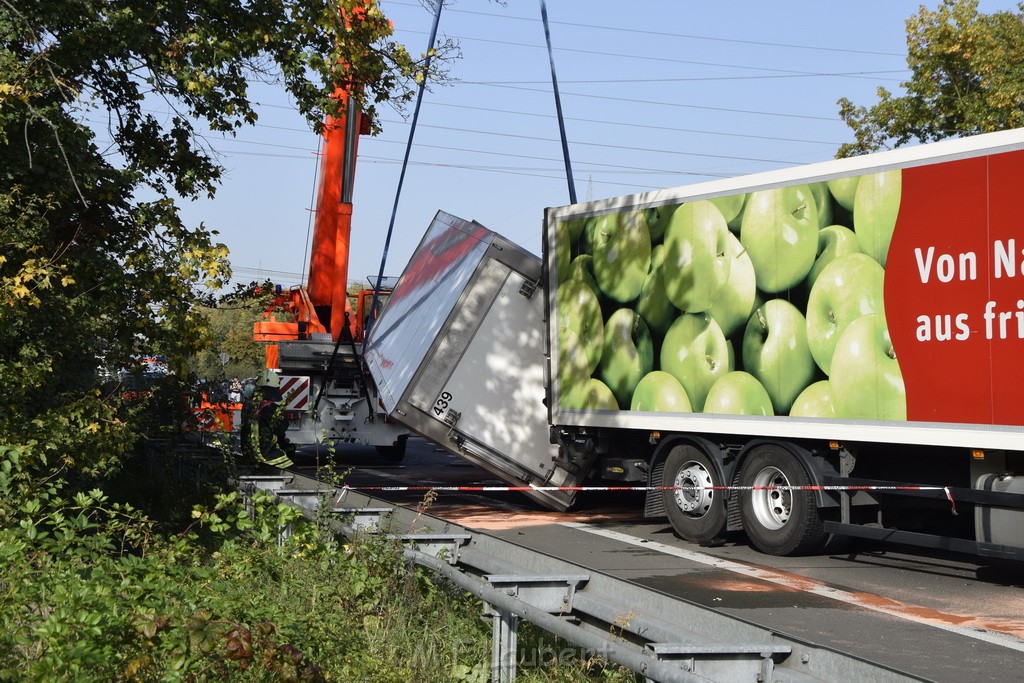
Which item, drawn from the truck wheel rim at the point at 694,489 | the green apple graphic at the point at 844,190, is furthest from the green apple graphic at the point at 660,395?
the green apple graphic at the point at 844,190

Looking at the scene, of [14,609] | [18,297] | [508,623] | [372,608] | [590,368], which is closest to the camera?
[508,623]

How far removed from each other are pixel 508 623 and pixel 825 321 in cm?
653

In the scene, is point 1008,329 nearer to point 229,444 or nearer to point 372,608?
point 372,608

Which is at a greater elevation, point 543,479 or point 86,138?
point 86,138

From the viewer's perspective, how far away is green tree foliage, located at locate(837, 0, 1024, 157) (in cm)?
2389

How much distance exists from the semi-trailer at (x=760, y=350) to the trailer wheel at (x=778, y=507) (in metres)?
0.02

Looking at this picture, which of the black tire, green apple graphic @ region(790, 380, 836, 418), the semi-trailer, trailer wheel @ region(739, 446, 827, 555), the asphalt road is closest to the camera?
the asphalt road

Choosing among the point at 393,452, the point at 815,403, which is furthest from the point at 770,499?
the point at 393,452

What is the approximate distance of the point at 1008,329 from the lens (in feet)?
29.1

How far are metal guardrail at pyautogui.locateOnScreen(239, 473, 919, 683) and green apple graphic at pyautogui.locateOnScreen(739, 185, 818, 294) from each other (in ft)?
16.9

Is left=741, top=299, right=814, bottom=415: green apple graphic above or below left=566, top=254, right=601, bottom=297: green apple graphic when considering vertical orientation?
below

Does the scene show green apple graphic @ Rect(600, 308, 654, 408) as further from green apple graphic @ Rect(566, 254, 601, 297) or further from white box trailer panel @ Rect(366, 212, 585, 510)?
white box trailer panel @ Rect(366, 212, 585, 510)

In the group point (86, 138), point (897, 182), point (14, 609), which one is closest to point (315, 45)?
point (86, 138)

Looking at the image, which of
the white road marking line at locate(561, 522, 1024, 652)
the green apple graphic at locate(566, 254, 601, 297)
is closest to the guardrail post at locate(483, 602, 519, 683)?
the white road marking line at locate(561, 522, 1024, 652)
